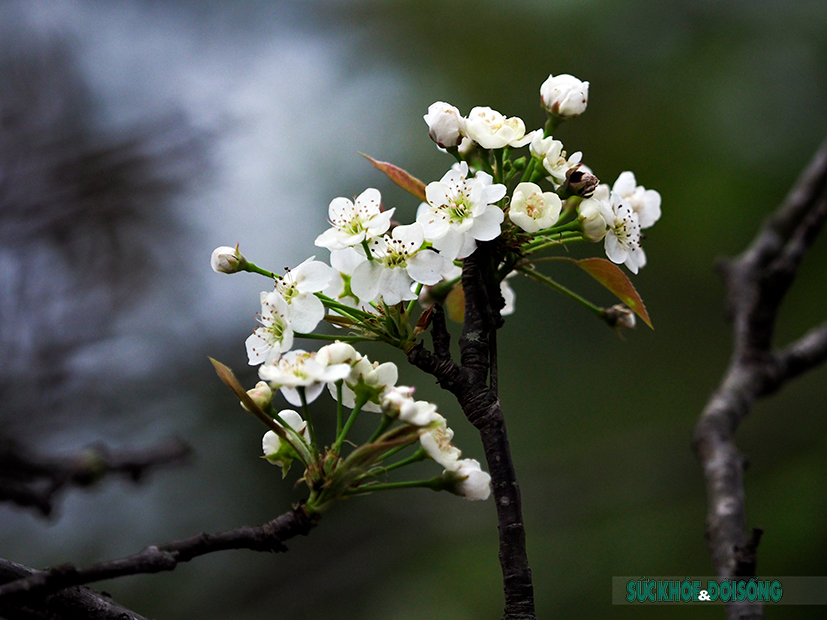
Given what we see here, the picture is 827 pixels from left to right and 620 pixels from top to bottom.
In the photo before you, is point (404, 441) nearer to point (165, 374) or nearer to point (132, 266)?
point (132, 266)

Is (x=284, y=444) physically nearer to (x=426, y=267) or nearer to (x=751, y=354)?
(x=426, y=267)

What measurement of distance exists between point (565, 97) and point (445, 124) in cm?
17

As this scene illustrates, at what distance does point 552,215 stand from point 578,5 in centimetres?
338

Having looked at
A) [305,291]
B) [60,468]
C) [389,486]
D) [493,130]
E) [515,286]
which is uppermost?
[515,286]

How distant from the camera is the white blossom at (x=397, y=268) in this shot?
78 cm

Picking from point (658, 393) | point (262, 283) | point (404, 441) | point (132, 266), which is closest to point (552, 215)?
point (404, 441)

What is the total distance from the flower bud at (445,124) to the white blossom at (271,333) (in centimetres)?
30

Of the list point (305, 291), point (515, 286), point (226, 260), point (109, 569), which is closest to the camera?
point (109, 569)

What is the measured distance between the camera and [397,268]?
31.0 inches

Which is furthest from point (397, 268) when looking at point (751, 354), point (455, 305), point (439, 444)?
point (751, 354)

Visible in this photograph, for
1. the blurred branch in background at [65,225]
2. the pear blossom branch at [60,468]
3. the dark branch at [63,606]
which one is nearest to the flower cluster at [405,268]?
the dark branch at [63,606]

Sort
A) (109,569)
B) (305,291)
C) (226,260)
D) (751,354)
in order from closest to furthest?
(109,569) → (305,291) → (226,260) → (751,354)

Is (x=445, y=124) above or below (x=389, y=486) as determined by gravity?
above

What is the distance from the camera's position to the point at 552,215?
811 millimetres
